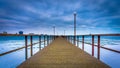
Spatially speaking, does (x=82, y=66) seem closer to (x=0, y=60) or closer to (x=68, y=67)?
(x=68, y=67)

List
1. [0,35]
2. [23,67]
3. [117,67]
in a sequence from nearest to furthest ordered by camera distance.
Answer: [0,35], [23,67], [117,67]

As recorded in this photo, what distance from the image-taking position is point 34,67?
3844 mm

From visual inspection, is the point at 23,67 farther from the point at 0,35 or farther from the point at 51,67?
the point at 0,35

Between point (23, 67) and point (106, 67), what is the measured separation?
2.51 m

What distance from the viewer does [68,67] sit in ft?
12.6

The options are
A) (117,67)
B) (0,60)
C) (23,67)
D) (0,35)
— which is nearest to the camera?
(0,35)

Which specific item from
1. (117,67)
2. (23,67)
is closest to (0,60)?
(117,67)

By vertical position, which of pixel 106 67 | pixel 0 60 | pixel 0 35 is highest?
pixel 0 35

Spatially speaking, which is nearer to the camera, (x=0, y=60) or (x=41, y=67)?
(x=41, y=67)

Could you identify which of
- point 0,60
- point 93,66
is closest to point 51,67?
point 93,66

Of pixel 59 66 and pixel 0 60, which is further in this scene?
pixel 0 60

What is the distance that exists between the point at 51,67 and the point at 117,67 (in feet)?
79.9

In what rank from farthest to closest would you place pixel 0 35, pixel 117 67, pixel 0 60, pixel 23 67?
pixel 0 60
pixel 117 67
pixel 23 67
pixel 0 35

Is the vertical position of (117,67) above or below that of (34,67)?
below
